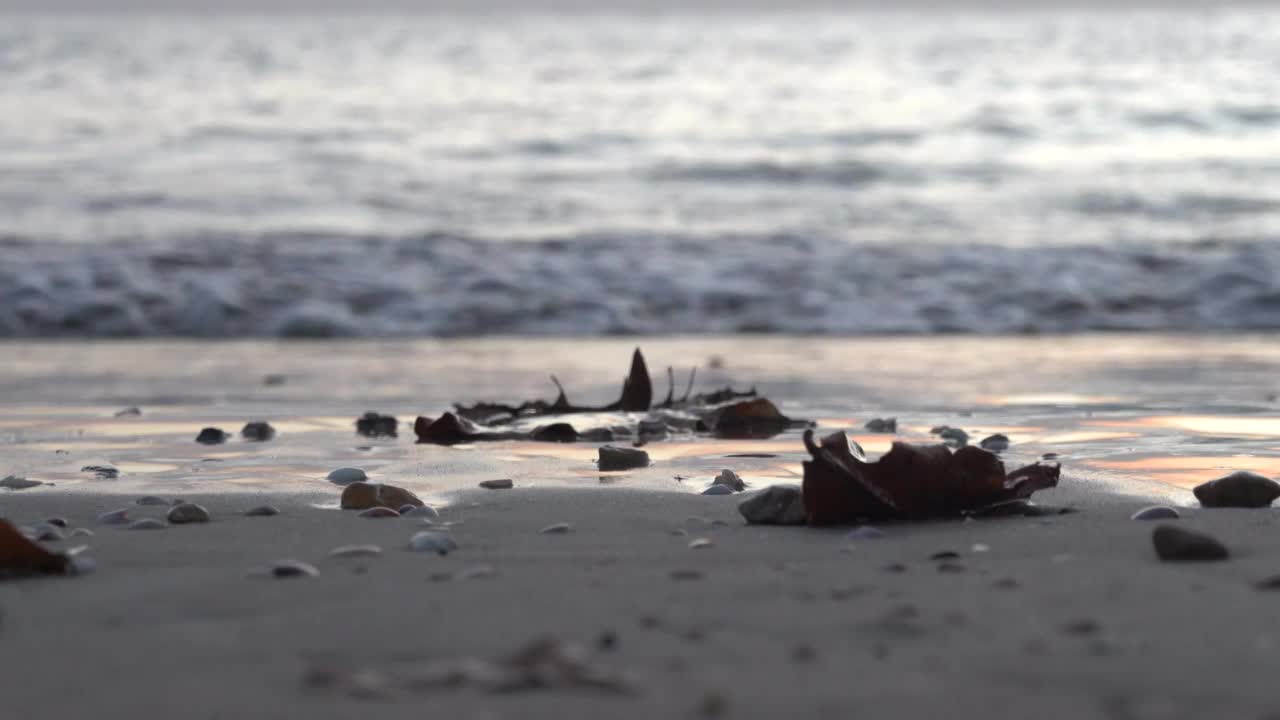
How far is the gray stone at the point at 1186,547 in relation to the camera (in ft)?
8.49

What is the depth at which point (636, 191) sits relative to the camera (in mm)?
16797

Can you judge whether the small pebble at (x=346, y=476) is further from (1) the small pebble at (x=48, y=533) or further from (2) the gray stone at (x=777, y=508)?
(2) the gray stone at (x=777, y=508)

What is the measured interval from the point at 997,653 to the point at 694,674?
1.40ft

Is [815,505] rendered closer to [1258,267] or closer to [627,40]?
[1258,267]

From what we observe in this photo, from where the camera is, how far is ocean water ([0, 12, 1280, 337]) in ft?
30.6

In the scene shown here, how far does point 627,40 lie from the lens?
1741 inches

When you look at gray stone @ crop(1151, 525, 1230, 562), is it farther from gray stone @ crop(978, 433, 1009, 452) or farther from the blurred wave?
the blurred wave

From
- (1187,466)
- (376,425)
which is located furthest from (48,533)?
(1187,466)

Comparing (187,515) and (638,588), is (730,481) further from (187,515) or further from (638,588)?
(187,515)

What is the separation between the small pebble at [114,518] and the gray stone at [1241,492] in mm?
2318

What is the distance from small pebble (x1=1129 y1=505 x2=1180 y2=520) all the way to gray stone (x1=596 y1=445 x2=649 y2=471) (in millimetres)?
1373

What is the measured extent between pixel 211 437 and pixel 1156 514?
2.82 meters

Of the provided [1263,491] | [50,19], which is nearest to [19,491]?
[1263,491]

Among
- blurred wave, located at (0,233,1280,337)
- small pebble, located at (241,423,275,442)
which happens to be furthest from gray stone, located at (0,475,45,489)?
blurred wave, located at (0,233,1280,337)
